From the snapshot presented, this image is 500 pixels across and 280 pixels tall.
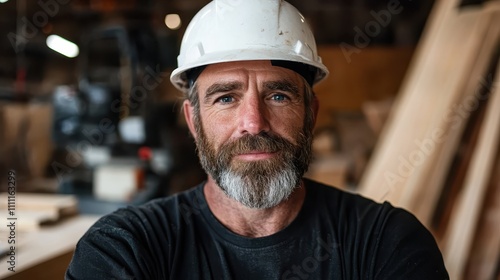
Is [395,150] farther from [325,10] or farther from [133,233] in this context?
[325,10]

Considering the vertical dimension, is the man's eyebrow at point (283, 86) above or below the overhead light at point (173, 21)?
below

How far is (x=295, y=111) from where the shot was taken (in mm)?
1756

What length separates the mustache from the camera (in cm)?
165

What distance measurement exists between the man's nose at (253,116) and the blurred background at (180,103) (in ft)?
3.27

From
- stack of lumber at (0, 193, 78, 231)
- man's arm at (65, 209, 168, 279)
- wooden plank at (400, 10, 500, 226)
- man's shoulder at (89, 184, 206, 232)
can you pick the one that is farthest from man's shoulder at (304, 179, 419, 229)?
stack of lumber at (0, 193, 78, 231)

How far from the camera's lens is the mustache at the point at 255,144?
165 centimetres

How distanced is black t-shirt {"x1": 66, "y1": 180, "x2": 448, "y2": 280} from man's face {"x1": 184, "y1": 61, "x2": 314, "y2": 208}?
0.48ft

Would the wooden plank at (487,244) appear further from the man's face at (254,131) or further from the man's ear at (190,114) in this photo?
the man's ear at (190,114)

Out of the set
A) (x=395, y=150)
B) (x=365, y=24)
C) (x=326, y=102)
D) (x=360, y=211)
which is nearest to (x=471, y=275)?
(x=395, y=150)

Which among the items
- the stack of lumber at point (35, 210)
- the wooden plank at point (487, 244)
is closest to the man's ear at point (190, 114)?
the stack of lumber at point (35, 210)

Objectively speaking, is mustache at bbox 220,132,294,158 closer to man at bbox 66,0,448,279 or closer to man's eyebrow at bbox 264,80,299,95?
man at bbox 66,0,448,279

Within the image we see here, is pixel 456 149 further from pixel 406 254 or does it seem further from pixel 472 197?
pixel 406 254

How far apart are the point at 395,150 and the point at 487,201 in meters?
0.76

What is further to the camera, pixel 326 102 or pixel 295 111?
pixel 326 102
